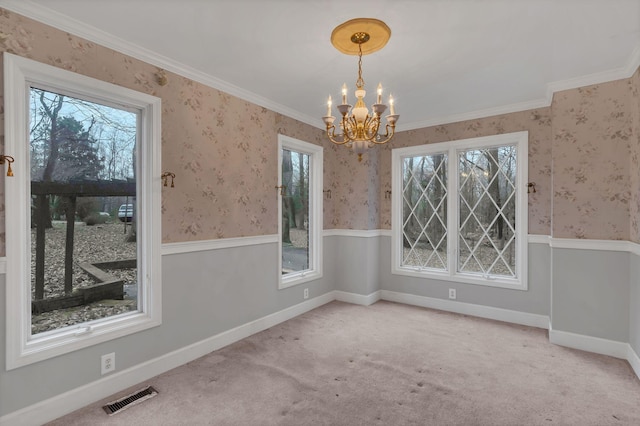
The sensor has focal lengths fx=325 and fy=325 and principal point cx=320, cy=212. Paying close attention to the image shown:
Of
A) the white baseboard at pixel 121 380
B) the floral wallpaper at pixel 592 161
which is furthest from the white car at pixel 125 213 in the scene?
the floral wallpaper at pixel 592 161

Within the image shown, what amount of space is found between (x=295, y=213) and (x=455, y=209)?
2.03 meters

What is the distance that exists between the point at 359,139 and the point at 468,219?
2.55 meters

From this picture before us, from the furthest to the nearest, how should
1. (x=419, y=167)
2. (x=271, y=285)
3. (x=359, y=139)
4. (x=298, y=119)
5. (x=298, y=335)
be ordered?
(x=419, y=167)
(x=298, y=119)
(x=271, y=285)
(x=298, y=335)
(x=359, y=139)

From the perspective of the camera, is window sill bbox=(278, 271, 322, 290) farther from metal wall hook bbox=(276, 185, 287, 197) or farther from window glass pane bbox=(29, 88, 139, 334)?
window glass pane bbox=(29, 88, 139, 334)

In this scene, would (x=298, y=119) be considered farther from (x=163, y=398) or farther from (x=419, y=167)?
(x=163, y=398)

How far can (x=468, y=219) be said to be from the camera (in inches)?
160

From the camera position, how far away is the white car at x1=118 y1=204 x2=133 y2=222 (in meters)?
2.49

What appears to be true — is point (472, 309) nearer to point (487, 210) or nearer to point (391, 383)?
point (487, 210)

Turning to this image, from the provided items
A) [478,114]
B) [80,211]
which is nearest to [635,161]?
[478,114]

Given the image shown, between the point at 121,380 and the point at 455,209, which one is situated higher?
the point at 455,209

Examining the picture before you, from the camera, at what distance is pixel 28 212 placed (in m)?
1.98

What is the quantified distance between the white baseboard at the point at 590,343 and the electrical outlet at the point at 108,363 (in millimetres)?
3766

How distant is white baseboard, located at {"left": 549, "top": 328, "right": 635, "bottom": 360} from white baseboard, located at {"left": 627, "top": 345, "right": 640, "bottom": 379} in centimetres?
4

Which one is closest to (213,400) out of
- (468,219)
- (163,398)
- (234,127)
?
(163,398)
